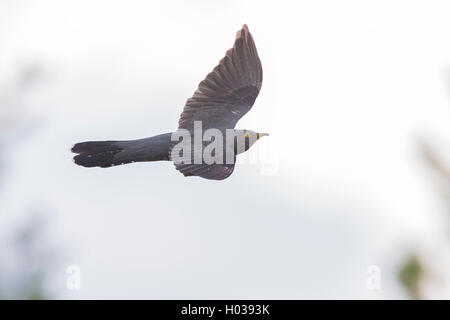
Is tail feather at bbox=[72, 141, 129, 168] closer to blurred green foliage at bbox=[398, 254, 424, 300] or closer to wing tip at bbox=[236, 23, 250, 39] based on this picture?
wing tip at bbox=[236, 23, 250, 39]

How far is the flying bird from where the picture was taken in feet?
23.5

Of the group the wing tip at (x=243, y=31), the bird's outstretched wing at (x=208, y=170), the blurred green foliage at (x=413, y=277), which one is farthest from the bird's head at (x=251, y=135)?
the blurred green foliage at (x=413, y=277)

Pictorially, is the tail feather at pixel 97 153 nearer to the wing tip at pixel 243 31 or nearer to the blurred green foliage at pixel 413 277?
the wing tip at pixel 243 31

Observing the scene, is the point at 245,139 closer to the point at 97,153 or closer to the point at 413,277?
the point at 97,153

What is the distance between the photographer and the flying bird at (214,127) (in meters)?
7.16

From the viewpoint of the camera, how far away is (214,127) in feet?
25.2

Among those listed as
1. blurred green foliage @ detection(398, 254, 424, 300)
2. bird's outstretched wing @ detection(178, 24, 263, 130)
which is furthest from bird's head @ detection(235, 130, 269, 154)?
blurred green foliage @ detection(398, 254, 424, 300)

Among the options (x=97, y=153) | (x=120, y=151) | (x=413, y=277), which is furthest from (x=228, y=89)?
(x=413, y=277)

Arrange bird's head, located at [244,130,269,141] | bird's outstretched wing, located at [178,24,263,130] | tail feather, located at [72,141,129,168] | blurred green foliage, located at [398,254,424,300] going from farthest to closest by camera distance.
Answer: bird's head, located at [244,130,269,141] → bird's outstretched wing, located at [178,24,263,130] → tail feather, located at [72,141,129,168] → blurred green foliage, located at [398,254,424,300]

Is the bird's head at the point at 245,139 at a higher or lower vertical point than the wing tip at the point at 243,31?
lower

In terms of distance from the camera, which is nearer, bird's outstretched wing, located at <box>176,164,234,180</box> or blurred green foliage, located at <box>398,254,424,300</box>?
blurred green foliage, located at <box>398,254,424,300</box>

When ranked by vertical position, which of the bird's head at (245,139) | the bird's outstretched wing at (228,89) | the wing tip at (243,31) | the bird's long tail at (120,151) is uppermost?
the wing tip at (243,31)

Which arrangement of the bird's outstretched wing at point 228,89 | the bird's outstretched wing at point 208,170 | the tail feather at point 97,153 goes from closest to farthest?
the bird's outstretched wing at point 208,170, the tail feather at point 97,153, the bird's outstretched wing at point 228,89
